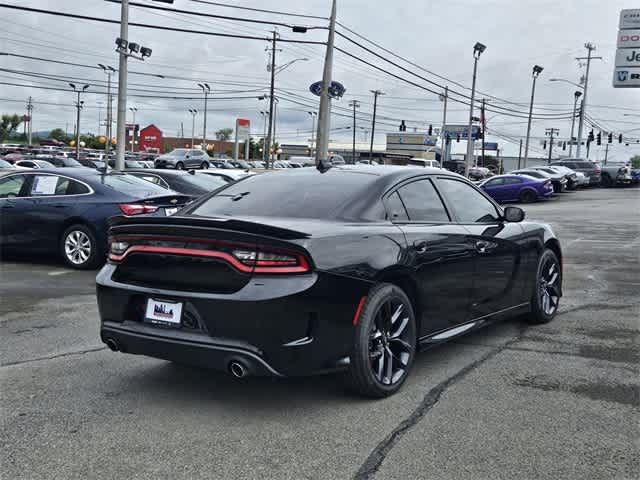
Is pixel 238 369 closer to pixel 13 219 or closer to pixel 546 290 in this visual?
pixel 546 290

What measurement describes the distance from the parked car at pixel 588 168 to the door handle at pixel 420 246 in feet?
139

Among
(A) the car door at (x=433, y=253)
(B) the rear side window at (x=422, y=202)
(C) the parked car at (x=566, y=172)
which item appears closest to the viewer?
(A) the car door at (x=433, y=253)

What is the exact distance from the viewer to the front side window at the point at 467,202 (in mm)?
5703

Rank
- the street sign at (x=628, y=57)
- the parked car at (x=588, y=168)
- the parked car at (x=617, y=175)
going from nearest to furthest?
1. the street sign at (x=628, y=57)
2. the parked car at (x=588, y=168)
3. the parked car at (x=617, y=175)

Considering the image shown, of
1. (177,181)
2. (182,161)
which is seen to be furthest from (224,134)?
(177,181)

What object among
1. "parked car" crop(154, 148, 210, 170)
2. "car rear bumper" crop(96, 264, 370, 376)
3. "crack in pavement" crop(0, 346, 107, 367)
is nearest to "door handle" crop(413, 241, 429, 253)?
"car rear bumper" crop(96, 264, 370, 376)

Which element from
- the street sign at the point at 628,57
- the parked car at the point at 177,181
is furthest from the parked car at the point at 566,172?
the parked car at the point at 177,181

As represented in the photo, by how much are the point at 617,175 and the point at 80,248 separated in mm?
42582

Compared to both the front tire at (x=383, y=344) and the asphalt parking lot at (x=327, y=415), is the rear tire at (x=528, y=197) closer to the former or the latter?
the asphalt parking lot at (x=327, y=415)

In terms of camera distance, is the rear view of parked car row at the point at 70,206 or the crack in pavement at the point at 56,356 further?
the rear view of parked car row at the point at 70,206

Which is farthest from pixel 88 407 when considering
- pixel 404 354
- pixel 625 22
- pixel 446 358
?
pixel 625 22

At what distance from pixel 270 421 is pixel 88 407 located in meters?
1.13

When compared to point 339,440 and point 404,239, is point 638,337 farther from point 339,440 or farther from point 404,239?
point 339,440

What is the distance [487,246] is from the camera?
5730mm
